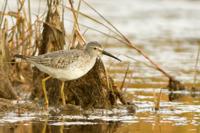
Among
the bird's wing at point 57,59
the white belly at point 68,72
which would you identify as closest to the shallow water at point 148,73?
the white belly at point 68,72

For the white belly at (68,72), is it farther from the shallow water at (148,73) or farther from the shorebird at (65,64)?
the shallow water at (148,73)

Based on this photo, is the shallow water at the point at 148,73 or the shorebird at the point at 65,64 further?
the shorebird at the point at 65,64

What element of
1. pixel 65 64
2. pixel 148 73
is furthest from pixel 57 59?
pixel 148 73

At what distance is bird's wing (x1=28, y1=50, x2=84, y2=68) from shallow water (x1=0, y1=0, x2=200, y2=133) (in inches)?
26.9

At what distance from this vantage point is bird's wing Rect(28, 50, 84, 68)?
9211 millimetres

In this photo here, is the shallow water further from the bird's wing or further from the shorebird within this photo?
the bird's wing

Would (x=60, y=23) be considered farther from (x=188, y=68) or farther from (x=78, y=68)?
(x=188, y=68)

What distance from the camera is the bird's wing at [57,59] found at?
9.21 m

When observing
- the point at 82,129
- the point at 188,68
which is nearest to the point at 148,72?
the point at 188,68

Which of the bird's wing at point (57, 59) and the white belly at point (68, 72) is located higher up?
the bird's wing at point (57, 59)

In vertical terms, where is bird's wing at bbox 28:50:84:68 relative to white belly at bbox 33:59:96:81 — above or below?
above

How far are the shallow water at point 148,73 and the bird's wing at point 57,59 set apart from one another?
0.68 meters

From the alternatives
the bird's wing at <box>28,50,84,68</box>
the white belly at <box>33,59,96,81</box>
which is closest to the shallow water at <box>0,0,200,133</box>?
the white belly at <box>33,59,96,81</box>

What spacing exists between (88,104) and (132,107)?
0.63 meters
